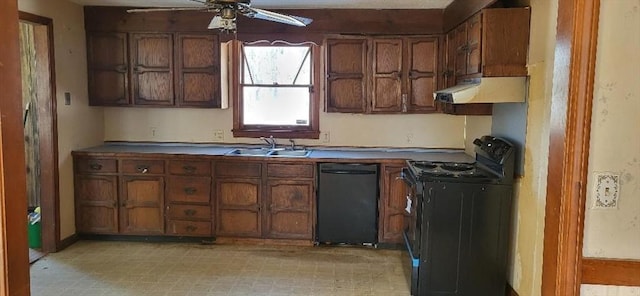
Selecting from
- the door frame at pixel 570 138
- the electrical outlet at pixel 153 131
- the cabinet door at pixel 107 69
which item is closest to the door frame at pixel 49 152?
the cabinet door at pixel 107 69

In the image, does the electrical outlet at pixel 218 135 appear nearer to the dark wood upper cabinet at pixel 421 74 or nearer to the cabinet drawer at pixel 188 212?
the cabinet drawer at pixel 188 212

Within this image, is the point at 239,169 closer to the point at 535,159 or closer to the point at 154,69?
the point at 154,69

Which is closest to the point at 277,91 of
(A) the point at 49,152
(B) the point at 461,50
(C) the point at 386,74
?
(C) the point at 386,74

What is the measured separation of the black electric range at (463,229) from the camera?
129 inches

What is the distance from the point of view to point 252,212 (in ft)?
14.8

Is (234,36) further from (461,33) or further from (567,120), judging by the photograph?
(567,120)

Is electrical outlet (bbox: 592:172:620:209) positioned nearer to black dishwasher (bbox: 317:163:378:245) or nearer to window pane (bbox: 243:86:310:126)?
black dishwasher (bbox: 317:163:378:245)

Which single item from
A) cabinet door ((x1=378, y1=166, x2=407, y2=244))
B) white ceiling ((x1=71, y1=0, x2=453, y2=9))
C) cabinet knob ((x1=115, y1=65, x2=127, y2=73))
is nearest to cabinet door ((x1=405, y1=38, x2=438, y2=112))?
white ceiling ((x1=71, y1=0, x2=453, y2=9))

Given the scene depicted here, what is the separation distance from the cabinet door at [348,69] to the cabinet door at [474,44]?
1224 mm

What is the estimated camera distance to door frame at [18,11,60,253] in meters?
4.18

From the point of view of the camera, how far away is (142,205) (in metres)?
4.57

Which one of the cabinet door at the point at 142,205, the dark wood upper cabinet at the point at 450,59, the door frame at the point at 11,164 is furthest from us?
the cabinet door at the point at 142,205

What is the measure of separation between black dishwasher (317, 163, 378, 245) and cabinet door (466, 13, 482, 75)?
4.36ft

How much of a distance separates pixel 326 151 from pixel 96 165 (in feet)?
7.41
